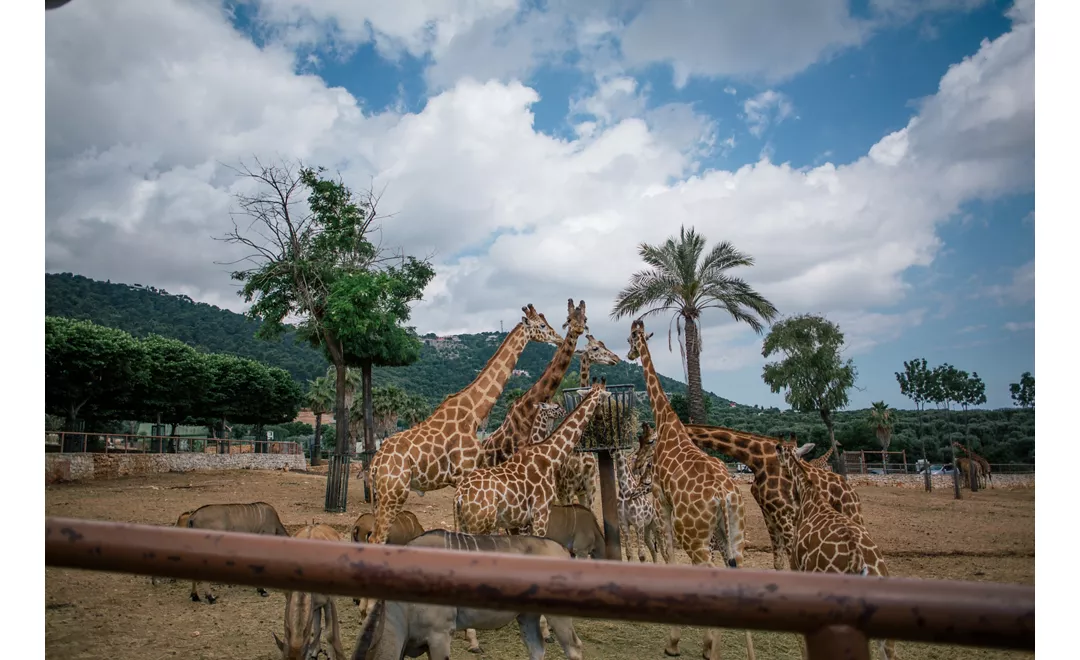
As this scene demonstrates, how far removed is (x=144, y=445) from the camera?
24.8 m

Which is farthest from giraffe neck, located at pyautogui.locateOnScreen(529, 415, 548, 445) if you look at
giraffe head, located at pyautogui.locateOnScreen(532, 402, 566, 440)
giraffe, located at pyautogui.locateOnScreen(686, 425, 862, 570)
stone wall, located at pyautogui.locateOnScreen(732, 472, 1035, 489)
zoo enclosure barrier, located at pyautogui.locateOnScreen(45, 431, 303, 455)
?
stone wall, located at pyautogui.locateOnScreen(732, 472, 1035, 489)

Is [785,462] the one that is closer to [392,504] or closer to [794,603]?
[392,504]

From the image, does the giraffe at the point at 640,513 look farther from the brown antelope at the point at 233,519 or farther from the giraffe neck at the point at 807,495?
the brown antelope at the point at 233,519

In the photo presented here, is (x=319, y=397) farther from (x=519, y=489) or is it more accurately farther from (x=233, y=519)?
(x=519, y=489)

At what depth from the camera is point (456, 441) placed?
6238 millimetres

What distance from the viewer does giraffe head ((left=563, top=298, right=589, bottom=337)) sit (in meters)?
6.99

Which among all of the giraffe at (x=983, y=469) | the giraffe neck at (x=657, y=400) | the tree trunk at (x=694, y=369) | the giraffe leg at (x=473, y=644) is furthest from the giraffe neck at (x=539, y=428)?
the giraffe at (x=983, y=469)

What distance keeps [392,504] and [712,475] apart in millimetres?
2786

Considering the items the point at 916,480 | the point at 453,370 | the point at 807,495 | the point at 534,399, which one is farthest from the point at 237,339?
the point at 807,495

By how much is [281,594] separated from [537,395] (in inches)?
130

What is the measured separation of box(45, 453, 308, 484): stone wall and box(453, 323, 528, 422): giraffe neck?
50.1 feet

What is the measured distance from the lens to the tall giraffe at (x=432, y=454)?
5.93 meters

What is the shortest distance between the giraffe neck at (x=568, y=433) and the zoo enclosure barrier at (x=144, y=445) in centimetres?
1800
